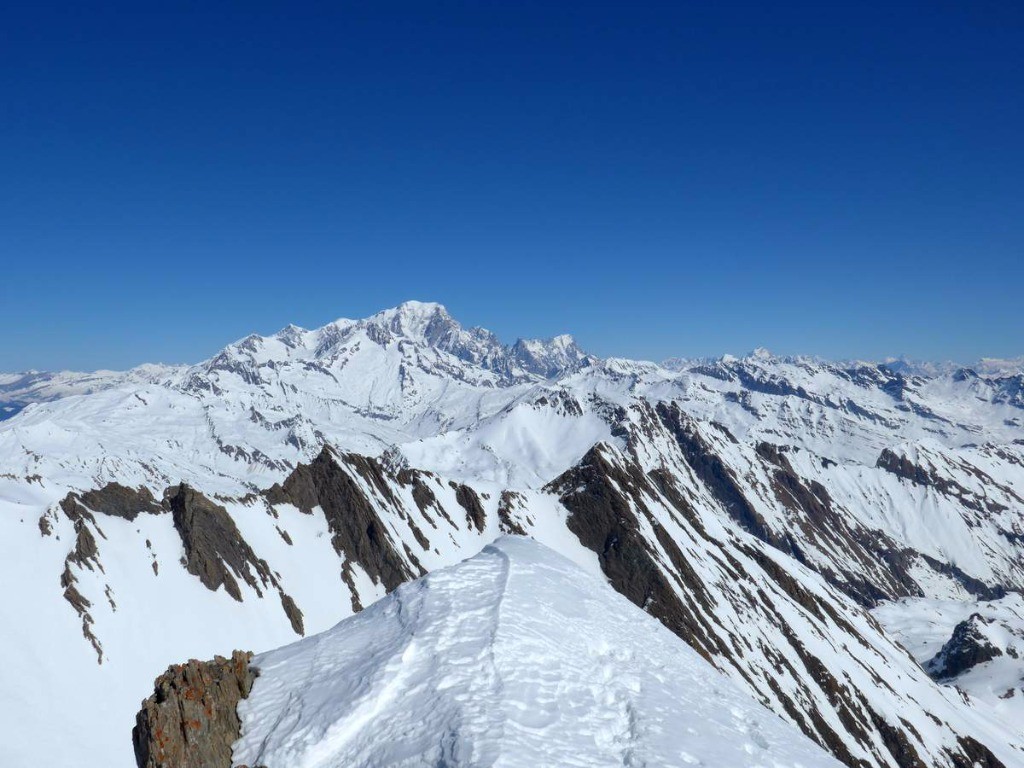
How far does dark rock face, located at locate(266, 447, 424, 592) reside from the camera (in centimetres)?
8144

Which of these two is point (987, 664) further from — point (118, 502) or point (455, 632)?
point (118, 502)

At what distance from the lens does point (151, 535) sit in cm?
6700

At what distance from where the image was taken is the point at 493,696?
15156 millimetres

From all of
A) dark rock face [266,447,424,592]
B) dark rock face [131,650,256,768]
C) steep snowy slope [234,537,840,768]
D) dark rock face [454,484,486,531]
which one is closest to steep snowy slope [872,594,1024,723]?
dark rock face [454,484,486,531]

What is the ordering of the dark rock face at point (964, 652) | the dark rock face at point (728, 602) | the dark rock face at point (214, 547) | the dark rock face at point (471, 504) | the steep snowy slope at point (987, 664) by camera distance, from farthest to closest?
the dark rock face at point (964, 652) → the steep snowy slope at point (987, 664) → the dark rock face at point (471, 504) → the dark rock face at point (728, 602) → the dark rock face at point (214, 547)

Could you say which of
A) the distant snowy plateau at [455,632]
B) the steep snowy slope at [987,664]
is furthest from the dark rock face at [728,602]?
the steep snowy slope at [987,664]

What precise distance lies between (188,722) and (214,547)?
6166 cm

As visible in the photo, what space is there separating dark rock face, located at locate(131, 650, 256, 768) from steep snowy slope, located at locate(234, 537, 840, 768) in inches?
18.7

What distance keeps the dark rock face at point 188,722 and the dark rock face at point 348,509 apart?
2597 inches

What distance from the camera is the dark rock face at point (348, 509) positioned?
8144 centimetres

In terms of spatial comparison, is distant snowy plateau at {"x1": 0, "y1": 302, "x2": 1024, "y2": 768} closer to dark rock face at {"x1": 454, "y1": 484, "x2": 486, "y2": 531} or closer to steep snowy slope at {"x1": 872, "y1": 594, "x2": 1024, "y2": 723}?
dark rock face at {"x1": 454, "y1": 484, "x2": 486, "y2": 531}

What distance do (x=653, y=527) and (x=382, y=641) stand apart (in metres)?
101

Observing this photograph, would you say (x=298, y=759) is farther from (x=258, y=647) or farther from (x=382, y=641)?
(x=258, y=647)

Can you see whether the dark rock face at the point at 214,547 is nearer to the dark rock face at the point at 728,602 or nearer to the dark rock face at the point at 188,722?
the dark rock face at the point at 728,602
